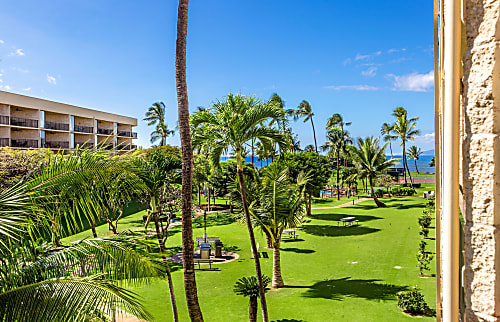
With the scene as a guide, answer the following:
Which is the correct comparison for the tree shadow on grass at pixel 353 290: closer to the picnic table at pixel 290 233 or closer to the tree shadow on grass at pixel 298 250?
the tree shadow on grass at pixel 298 250

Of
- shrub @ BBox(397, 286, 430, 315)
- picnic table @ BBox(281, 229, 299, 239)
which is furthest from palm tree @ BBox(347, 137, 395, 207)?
shrub @ BBox(397, 286, 430, 315)

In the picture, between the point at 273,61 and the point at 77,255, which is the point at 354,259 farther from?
the point at 273,61

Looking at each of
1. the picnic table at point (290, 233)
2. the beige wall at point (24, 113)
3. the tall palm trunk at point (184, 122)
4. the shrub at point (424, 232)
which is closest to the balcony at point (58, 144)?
the beige wall at point (24, 113)

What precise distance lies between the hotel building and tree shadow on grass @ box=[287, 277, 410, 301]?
25016 millimetres

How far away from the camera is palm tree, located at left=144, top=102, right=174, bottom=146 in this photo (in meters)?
62.4

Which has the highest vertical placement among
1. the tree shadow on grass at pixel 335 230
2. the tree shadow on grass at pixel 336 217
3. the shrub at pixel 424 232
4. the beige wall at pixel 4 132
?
the beige wall at pixel 4 132

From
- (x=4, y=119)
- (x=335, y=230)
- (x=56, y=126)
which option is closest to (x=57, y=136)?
(x=56, y=126)

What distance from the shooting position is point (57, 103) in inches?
1645

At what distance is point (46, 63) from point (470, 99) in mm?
87288

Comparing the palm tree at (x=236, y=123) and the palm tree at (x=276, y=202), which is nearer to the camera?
the palm tree at (x=236, y=123)

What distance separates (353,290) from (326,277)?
2.11 meters

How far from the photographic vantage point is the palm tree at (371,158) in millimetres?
35406

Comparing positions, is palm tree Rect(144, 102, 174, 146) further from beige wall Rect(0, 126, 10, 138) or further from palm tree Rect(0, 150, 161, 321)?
palm tree Rect(0, 150, 161, 321)

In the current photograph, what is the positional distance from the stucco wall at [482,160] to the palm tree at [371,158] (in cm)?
3505
